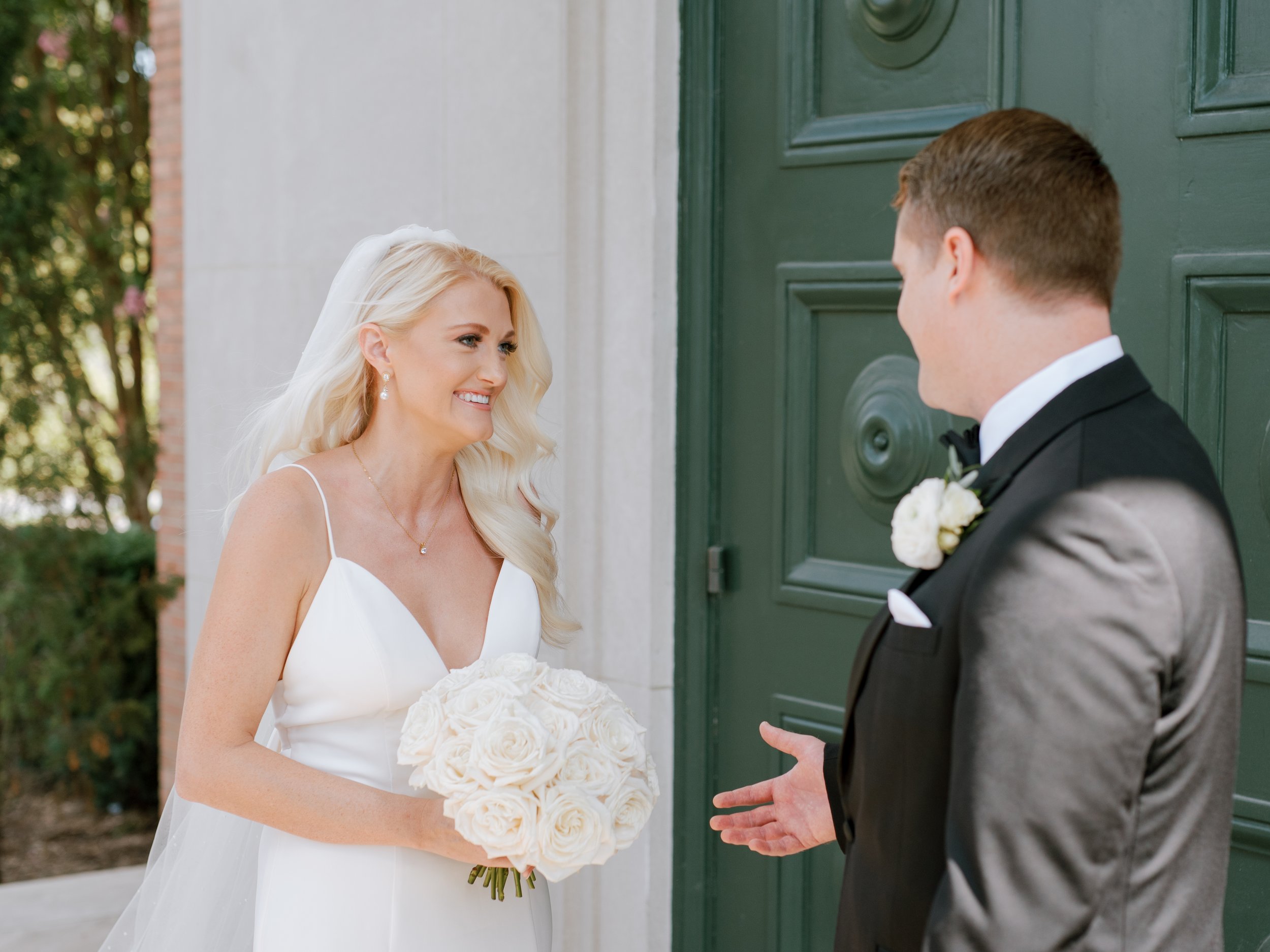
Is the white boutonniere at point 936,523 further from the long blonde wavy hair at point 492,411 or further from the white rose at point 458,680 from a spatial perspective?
the long blonde wavy hair at point 492,411

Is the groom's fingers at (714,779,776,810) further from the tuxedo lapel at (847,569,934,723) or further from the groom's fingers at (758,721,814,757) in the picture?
the tuxedo lapel at (847,569,934,723)

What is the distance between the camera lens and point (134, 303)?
9664mm

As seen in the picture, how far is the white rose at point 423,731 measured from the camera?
2213 millimetres

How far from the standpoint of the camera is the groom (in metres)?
1.34

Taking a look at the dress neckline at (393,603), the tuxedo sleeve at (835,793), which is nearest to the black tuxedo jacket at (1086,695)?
the tuxedo sleeve at (835,793)

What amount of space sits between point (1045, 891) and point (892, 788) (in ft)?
0.92

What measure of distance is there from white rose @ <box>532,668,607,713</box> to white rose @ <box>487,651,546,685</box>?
0.06 ft

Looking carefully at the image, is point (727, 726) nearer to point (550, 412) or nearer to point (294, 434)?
point (550, 412)

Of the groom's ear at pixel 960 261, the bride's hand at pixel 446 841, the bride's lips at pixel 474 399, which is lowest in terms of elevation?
the bride's hand at pixel 446 841

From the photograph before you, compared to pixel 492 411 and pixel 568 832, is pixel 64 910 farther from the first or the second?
pixel 568 832

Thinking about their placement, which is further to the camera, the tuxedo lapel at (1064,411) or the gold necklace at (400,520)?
the gold necklace at (400,520)

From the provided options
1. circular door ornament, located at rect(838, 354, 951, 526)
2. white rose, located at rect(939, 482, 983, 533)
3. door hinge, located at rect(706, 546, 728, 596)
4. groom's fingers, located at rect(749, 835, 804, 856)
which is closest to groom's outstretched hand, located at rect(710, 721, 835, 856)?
groom's fingers, located at rect(749, 835, 804, 856)

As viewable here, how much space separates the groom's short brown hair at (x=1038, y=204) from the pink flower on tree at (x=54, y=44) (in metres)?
9.04

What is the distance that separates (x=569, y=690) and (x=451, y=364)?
2.58 feet
